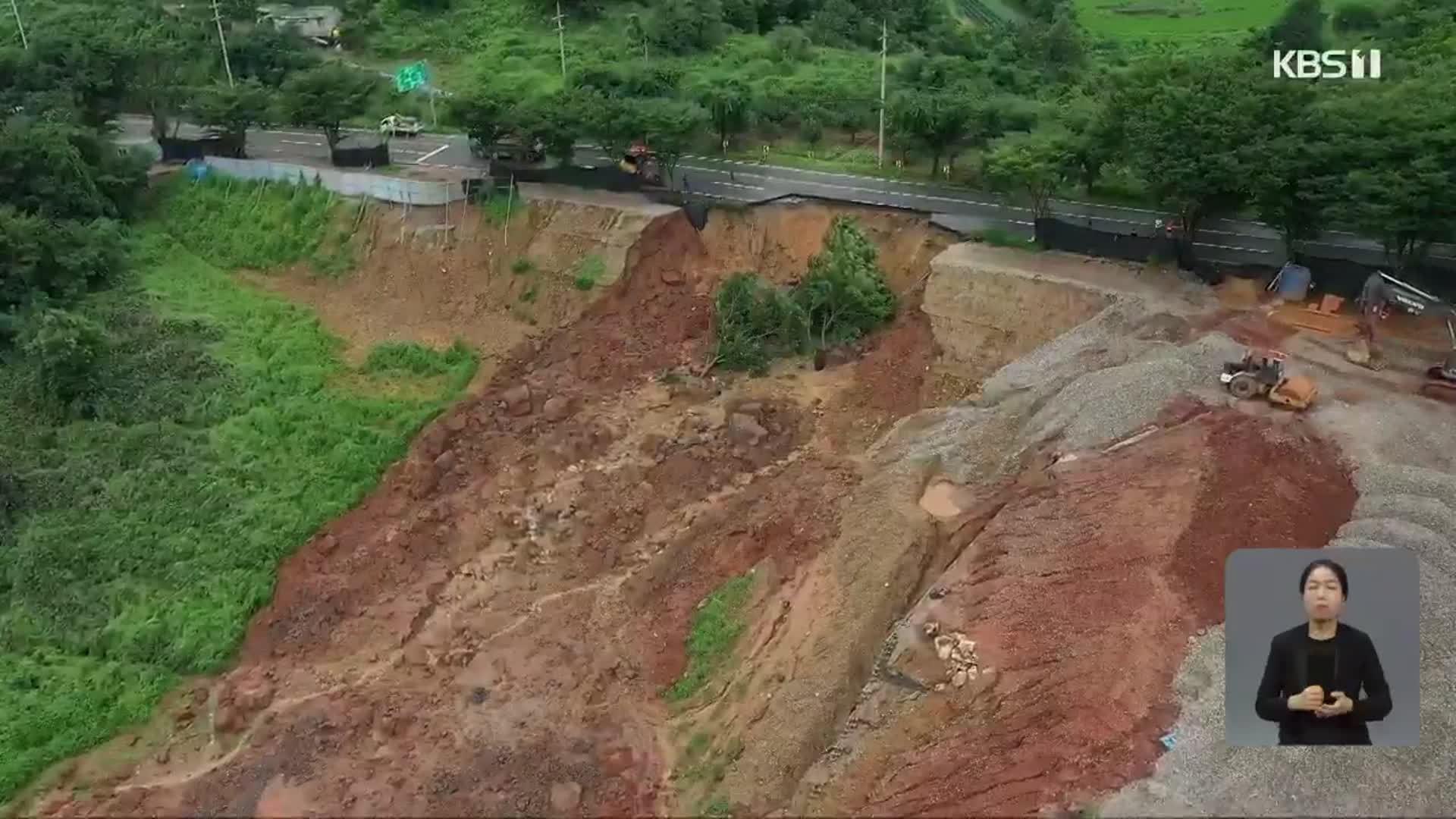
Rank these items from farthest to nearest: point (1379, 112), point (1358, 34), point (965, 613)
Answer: point (1358, 34) → point (1379, 112) → point (965, 613)

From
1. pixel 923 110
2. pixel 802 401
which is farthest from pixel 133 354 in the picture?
pixel 923 110

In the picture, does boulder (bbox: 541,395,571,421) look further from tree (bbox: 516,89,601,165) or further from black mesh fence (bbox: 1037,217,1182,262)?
black mesh fence (bbox: 1037,217,1182,262)

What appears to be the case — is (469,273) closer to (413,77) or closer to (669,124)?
(669,124)

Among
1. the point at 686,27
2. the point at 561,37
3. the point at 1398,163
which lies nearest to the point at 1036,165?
the point at 1398,163

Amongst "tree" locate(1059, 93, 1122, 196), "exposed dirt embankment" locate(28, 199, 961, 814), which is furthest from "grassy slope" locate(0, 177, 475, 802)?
"tree" locate(1059, 93, 1122, 196)

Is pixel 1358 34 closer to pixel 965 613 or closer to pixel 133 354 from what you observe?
pixel 965 613
